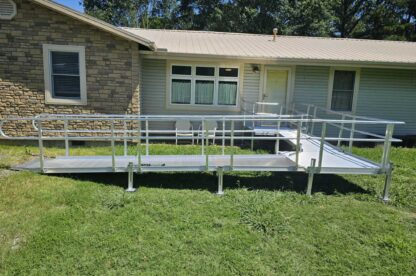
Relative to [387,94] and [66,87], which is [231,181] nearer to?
[66,87]

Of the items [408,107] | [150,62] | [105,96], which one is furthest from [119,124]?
[408,107]

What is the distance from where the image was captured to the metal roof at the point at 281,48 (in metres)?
9.03

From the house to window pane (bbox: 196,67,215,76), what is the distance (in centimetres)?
3

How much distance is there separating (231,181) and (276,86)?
517 centimetres

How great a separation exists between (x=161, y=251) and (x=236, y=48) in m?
8.02

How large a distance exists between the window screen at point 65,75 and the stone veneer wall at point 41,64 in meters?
0.29

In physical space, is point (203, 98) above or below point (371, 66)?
below

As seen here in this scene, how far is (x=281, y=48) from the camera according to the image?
10617 millimetres

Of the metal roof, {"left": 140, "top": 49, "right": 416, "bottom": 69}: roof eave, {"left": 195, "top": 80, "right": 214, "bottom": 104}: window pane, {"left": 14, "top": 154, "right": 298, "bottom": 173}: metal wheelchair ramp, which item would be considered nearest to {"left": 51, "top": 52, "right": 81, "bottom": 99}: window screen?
{"left": 140, "top": 49, "right": 416, "bottom": 69}: roof eave

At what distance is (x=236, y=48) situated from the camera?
394 inches

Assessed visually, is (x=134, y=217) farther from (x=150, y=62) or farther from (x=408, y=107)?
(x=408, y=107)

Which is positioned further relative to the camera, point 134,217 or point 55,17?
point 55,17

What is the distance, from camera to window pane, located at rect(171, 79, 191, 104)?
9.34 metres

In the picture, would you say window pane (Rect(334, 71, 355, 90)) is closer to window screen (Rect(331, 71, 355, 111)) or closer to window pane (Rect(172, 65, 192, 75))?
window screen (Rect(331, 71, 355, 111))
